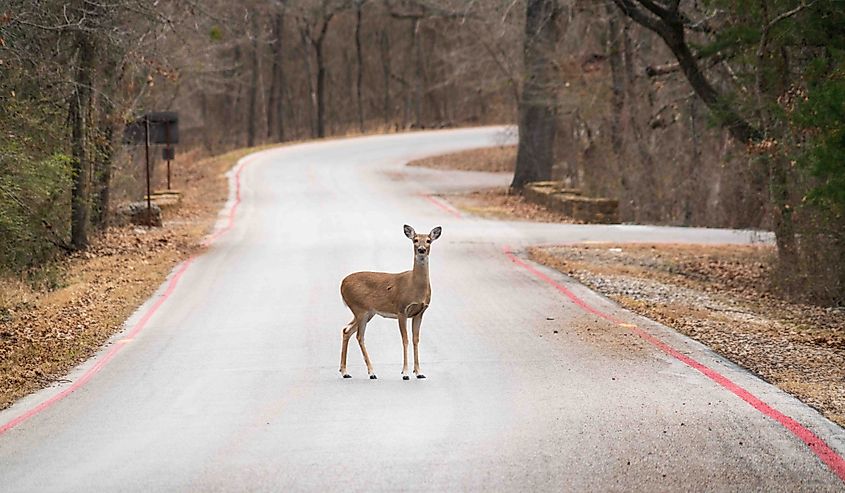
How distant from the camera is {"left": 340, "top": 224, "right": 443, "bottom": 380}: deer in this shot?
1115 centimetres

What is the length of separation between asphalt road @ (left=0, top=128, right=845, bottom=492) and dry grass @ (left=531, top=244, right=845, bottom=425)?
1.31 feet

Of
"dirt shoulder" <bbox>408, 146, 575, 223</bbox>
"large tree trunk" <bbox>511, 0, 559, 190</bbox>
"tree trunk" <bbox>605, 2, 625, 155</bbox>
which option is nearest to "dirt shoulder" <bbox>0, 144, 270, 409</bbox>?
"dirt shoulder" <bbox>408, 146, 575, 223</bbox>

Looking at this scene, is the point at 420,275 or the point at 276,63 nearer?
the point at 420,275

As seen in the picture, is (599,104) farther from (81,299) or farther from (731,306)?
(81,299)

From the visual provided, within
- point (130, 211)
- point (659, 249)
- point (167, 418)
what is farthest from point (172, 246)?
point (167, 418)

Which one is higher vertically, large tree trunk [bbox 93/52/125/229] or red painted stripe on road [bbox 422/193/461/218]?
large tree trunk [bbox 93/52/125/229]

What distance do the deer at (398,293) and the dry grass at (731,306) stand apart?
11.7 feet

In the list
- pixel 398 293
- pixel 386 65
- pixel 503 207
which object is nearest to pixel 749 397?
pixel 398 293

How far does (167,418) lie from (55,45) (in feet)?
35.9

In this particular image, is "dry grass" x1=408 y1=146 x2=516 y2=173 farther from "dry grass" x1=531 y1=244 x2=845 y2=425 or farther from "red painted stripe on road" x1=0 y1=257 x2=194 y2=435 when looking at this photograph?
"red painted stripe on road" x1=0 y1=257 x2=194 y2=435

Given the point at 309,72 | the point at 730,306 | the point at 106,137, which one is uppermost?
the point at 309,72

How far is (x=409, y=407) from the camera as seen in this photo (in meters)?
10.8

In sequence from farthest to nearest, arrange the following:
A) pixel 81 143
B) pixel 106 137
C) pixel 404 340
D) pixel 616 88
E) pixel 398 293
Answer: pixel 616 88 < pixel 106 137 < pixel 81 143 < pixel 404 340 < pixel 398 293

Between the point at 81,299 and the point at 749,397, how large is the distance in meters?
10.3
